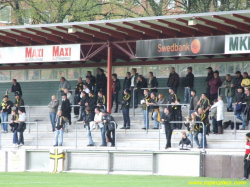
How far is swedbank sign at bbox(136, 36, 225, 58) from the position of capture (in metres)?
19.8

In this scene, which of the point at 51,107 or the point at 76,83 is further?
the point at 76,83

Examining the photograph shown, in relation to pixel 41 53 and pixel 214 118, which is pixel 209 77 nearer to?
pixel 214 118

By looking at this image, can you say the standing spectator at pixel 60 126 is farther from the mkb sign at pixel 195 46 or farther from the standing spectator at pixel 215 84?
the standing spectator at pixel 215 84

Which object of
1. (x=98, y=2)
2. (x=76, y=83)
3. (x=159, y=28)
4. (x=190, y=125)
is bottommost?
(x=190, y=125)

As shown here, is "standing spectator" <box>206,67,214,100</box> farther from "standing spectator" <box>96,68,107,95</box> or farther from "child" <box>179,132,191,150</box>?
"child" <box>179,132,191,150</box>

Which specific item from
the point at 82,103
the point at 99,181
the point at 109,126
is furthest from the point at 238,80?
the point at 99,181

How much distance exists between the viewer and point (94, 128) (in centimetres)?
2055

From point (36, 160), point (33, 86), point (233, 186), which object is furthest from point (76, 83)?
point (233, 186)

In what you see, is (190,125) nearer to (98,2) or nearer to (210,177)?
(210,177)

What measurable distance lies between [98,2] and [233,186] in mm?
26426

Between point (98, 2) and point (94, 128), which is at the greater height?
point (98, 2)

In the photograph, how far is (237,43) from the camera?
19.3 metres

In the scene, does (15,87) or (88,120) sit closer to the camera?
(88,120)

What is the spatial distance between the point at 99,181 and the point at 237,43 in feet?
25.4
